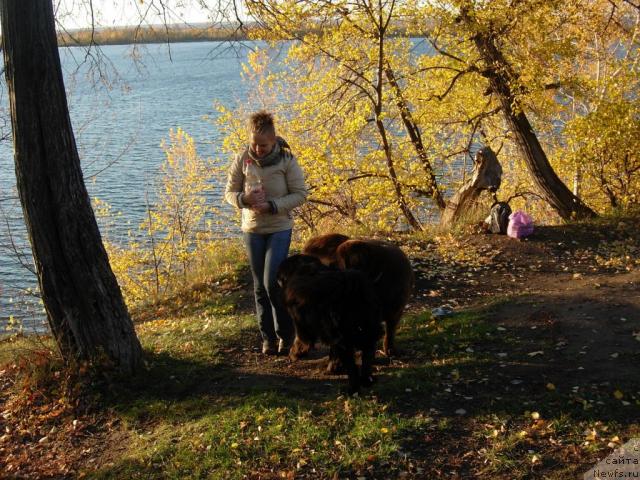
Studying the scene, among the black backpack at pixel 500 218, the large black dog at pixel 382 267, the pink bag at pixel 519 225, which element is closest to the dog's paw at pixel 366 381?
the large black dog at pixel 382 267

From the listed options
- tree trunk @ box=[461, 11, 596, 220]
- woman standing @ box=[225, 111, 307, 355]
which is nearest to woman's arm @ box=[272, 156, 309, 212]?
woman standing @ box=[225, 111, 307, 355]

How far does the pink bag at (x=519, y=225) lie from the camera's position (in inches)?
368

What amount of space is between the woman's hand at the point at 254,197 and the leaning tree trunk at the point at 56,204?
1.45m

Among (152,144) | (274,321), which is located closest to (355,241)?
(274,321)

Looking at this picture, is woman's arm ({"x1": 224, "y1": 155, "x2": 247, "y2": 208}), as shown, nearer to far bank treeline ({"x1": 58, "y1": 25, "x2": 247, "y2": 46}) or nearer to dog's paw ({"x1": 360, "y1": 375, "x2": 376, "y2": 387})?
far bank treeline ({"x1": 58, "y1": 25, "x2": 247, "y2": 46})

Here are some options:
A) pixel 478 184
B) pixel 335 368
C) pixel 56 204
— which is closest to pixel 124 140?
pixel 478 184

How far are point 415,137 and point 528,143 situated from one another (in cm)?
390

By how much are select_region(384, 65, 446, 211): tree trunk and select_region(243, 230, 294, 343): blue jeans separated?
858 cm

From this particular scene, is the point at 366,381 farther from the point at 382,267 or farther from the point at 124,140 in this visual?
the point at 124,140

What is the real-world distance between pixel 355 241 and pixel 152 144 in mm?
23198

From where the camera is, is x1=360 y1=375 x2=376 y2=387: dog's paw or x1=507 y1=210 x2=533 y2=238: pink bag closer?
x1=360 y1=375 x2=376 y2=387: dog's paw

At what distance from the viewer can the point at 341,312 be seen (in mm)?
4688

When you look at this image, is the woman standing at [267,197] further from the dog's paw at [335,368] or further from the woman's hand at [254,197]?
the dog's paw at [335,368]

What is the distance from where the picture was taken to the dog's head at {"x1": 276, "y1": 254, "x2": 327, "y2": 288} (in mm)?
5070
